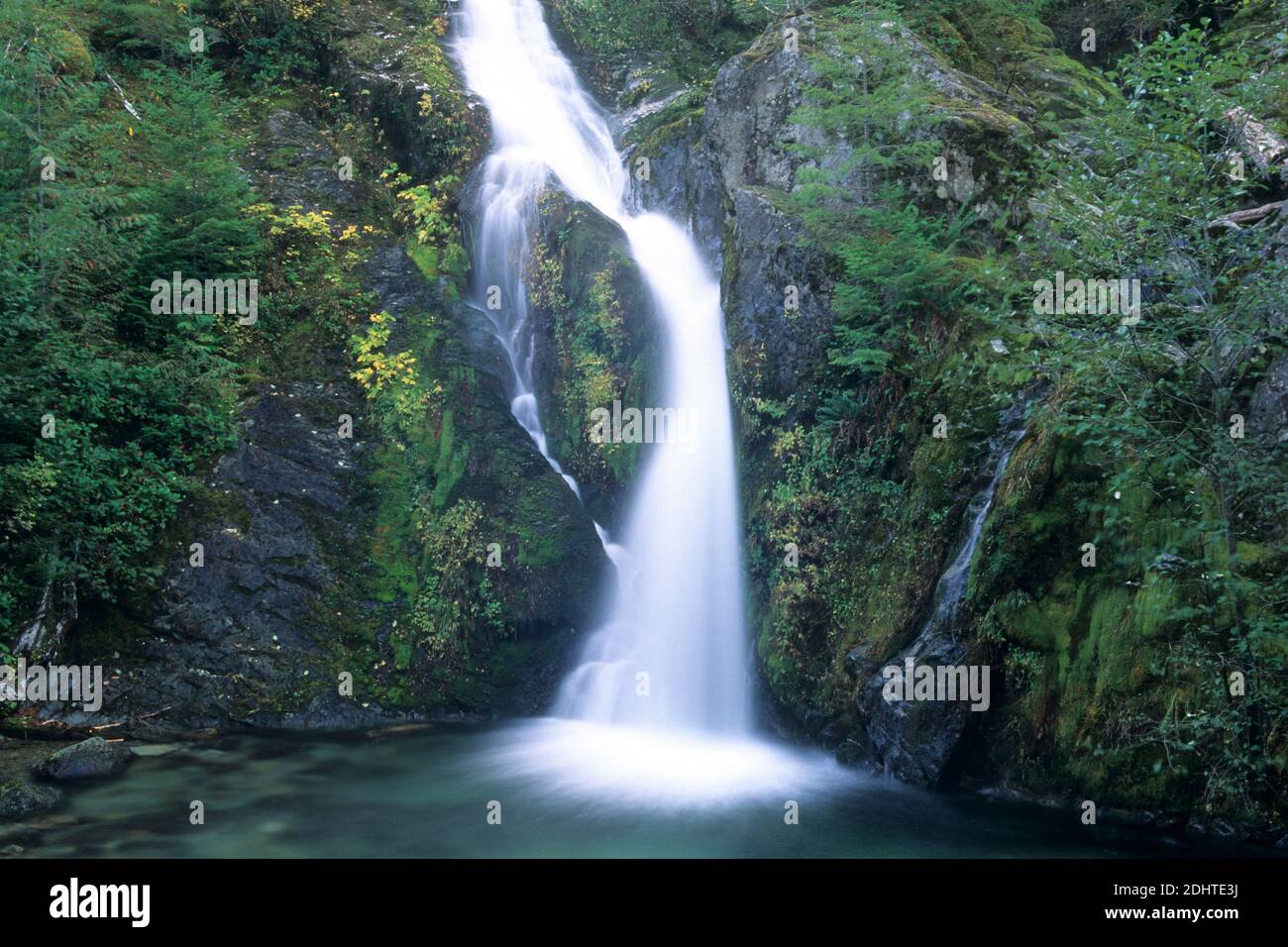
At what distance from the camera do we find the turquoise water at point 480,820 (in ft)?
25.3

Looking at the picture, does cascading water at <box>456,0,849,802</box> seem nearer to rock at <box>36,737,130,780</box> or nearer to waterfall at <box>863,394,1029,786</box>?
waterfall at <box>863,394,1029,786</box>

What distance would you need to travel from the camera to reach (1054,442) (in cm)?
859

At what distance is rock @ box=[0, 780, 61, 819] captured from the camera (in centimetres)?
812

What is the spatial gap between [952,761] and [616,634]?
17.3 feet

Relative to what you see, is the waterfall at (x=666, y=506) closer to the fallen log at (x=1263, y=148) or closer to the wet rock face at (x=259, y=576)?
the wet rock face at (x=259, y=576)

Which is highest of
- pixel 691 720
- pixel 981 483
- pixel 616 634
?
pixel 981 483

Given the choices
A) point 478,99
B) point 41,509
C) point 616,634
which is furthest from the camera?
point 478,99

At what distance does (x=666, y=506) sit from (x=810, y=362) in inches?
123

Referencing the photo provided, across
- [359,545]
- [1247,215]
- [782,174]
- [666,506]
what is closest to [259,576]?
[359,545]

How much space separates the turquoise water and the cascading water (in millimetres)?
500

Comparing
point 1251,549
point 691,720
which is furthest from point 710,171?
point 1251,549

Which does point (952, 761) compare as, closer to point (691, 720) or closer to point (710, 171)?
point (691, 720)

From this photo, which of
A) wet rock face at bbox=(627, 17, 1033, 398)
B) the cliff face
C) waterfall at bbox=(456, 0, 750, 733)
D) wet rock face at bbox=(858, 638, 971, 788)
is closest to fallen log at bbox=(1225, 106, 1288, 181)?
wet rock face at bbox=(627, 17, 1033, 398)

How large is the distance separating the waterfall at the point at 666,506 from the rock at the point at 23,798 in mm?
6144
